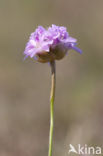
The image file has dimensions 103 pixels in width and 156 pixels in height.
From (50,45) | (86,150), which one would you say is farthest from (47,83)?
(50,45)

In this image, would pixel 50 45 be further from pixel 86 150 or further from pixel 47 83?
pixel 47 83

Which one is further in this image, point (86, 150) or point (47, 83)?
point (47, 83)

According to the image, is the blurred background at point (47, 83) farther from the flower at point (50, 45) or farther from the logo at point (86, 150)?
the flower at point (50, 45)

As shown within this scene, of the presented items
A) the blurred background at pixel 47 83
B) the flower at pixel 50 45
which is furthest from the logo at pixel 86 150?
the flower at pixel 50 45

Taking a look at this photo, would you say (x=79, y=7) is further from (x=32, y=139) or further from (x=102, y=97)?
(x=32, y=139)

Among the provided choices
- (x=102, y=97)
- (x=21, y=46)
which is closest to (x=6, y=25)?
(x=21, y=46)

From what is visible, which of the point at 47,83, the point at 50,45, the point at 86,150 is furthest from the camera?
the point at 47,83

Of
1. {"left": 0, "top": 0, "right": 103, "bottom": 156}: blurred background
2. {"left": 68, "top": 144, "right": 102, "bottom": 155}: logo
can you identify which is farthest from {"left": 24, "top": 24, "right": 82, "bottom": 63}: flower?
{"left": 0, "top": 0, "right": 103, "bottom": 156}: blurred background

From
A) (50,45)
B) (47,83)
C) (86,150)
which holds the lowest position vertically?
(86,150)
